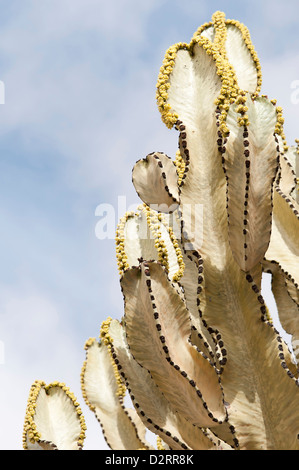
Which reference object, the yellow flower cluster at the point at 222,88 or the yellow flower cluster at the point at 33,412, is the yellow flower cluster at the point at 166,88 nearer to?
the yellow flower cluster at the point at 222,88

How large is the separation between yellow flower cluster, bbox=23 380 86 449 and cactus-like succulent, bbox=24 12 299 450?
0.89m

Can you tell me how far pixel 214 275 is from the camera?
296cm

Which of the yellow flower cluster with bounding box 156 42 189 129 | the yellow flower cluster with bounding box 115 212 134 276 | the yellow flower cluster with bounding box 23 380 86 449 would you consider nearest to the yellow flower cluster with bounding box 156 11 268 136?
the yellow flower cluster with bounding box 156 42 189 129

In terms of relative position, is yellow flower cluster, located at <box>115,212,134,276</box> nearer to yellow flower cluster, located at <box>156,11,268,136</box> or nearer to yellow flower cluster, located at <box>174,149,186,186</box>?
yellow flower cluster, located at <box>174,149,186,186</box>

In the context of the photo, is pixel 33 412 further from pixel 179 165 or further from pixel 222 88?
pixel 222 88

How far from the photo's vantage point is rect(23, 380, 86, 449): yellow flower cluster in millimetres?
3980

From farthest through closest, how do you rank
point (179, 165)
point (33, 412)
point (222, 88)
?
1. point (33, 412)
2. point (179, 165)
3. point (222, 88)

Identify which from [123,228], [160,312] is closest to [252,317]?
[160,312]

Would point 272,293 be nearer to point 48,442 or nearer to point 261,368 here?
point 261,368

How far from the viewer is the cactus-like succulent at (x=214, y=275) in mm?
2811

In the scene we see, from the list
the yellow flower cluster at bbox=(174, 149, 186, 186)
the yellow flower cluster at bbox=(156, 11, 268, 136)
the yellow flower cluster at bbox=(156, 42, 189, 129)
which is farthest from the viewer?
the yellow flower cluster at bbox=(174, 149, 186, 186)

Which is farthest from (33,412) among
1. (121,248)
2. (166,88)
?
(166,88)

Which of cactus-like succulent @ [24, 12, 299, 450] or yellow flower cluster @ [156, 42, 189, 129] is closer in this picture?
cactus-like succulent @ [24, 12, 299, 450]

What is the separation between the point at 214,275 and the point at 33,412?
1878 millimetres
